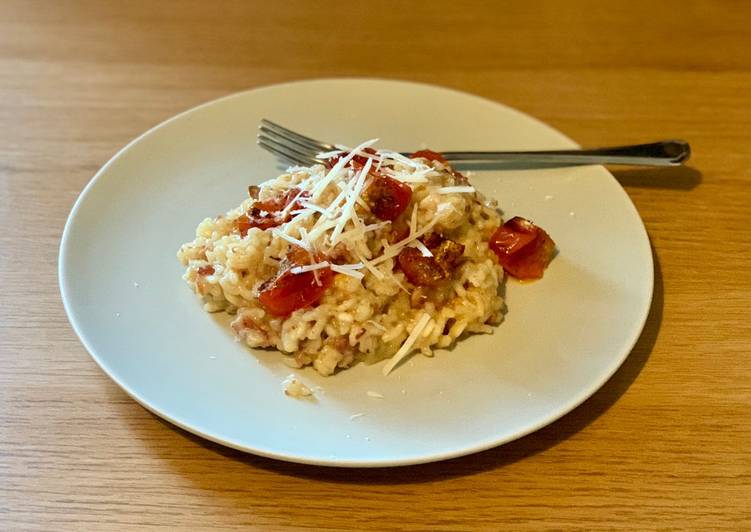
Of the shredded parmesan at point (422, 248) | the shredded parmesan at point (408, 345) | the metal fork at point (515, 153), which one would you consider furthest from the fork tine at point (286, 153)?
the shredded parmesan at point (408, 345)

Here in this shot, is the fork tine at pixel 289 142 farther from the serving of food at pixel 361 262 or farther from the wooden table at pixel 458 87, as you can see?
the wooden table at pixel 458 87

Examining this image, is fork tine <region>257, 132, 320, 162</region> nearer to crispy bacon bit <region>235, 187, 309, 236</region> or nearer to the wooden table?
crispy bacon bit <region>235, 187, 309, 236</region>

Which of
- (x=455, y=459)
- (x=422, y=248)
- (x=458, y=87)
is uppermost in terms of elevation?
(x=422, y=248)

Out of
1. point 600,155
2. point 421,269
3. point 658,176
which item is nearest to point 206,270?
point 421,269

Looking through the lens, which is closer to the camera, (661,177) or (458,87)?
(661,177)

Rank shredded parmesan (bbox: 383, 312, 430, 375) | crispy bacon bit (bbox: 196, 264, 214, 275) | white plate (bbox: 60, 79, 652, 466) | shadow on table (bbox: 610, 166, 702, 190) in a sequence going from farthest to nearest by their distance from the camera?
shadow on table (bbox: 610, 166, 702, 190) → crispy bacon bit (bbox: 196, 264, 214, 275) → shredded parmesan (bbox: 383, 312, 430, 375) → white plate (bbox: 60, 79, 652, 466)

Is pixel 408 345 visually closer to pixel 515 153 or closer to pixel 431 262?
pixel 431 262

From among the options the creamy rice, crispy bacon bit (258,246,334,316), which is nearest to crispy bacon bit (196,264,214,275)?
the creamy rice
